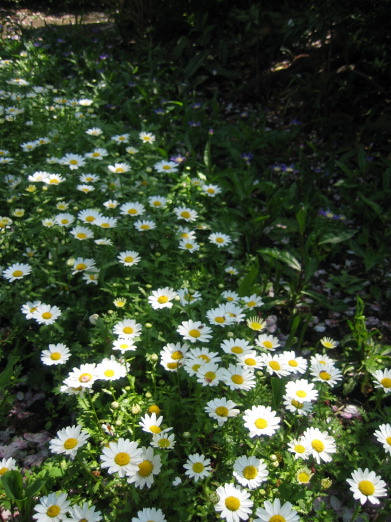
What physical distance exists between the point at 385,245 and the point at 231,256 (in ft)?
3.09

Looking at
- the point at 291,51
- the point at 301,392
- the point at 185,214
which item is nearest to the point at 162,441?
the point at 301,392

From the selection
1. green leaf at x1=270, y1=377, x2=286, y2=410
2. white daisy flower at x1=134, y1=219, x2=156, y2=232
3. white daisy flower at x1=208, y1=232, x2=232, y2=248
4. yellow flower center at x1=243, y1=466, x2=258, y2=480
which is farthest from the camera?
white daisy flower at x1=208, y1=232, x2=232, y2=248

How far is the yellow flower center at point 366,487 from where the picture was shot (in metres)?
1.37

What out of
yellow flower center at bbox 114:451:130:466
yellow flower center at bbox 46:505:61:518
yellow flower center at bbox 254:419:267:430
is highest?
yellow flower center at bbox 254:419:267:430

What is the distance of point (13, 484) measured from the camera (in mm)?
1348

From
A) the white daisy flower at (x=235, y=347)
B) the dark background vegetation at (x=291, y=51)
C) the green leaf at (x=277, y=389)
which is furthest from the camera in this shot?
the dark background vegetation at (x=291, y=51)

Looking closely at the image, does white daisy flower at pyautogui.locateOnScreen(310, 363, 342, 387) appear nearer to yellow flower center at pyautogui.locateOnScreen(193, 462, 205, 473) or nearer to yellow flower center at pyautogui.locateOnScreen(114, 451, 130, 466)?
yellow flower center at pyautogui.locateOnScreen(193, 462, 205, 473)

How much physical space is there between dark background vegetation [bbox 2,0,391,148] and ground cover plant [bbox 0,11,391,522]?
0.31m

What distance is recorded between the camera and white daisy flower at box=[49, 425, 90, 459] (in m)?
1.47

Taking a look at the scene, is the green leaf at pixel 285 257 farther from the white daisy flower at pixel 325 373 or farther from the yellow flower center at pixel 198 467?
the yellow flower center at pixel 198 467

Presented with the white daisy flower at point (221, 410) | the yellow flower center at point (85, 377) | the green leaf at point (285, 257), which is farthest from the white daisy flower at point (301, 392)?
the green leaf at point (285, 257)

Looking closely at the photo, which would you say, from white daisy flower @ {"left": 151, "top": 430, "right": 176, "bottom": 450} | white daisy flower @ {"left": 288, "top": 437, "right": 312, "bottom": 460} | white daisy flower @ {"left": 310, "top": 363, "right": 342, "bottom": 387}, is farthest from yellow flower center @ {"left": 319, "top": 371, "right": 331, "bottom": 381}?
white daisy flower @ {"left": 151, "top": 430, "right": 176, "bottom": 450}

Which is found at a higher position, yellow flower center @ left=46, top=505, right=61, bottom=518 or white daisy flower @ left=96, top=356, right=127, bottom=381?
white daisy flower @ left=96, top=356, right=127, bottom=381

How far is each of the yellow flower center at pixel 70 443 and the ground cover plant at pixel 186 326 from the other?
0.01 m
